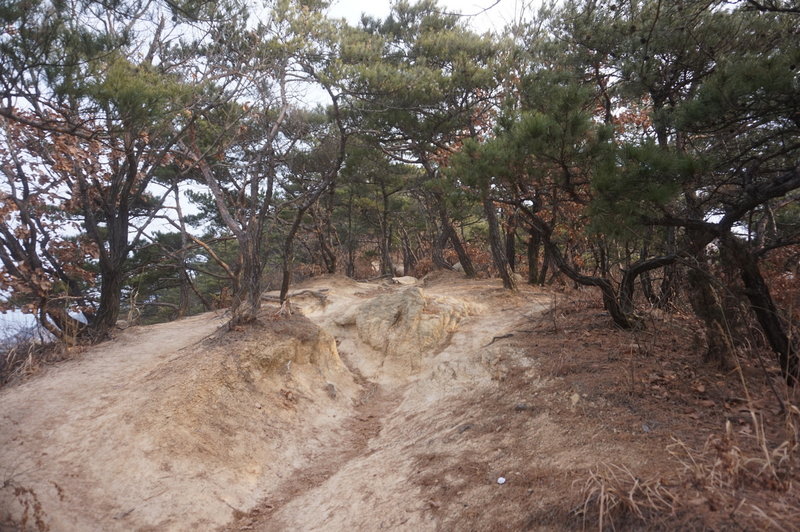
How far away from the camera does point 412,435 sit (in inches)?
201

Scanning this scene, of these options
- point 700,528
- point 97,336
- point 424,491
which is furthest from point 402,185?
point 700,528

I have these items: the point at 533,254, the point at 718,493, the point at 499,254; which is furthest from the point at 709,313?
the point at 533,254

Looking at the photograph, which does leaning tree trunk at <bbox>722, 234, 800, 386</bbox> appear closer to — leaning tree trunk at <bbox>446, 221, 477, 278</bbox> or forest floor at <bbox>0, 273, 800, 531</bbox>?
forest floor at <bbox>0, 273, 800, 531</bbox>

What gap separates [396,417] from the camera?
6.07m

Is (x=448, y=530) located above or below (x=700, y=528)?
below

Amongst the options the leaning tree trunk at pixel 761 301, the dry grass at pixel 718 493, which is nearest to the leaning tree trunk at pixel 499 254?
the leaning tree trunk at pixel 761 301

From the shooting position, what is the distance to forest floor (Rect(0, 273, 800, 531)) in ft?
8.34

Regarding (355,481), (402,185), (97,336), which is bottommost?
(355,481)

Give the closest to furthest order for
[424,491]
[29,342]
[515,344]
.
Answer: [424,491]
[515,344]
[29,342]

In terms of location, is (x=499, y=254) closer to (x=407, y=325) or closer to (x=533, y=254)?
(x=533, y=254)

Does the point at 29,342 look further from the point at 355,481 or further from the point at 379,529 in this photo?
the point at 379,529

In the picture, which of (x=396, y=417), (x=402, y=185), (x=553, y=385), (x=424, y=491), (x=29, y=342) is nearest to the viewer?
(x=424, y=491)

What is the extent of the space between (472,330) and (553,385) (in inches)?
135

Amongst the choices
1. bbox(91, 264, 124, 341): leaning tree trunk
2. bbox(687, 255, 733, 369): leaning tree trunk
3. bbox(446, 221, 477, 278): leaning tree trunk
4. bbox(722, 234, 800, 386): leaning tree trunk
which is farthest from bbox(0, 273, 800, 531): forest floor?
bbox(446, 221, 477, 278): leaning tree trunk
